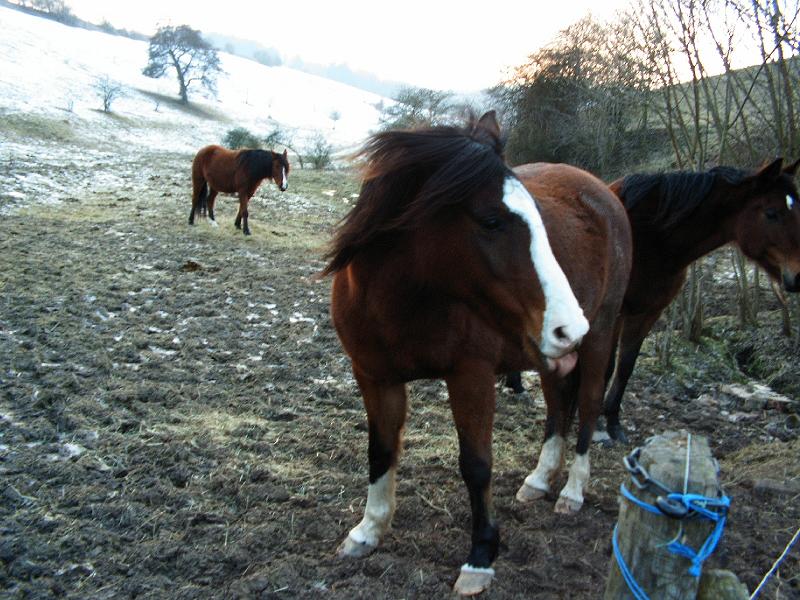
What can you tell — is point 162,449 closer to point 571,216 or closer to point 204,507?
point 204,507

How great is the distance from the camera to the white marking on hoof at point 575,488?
3.33 m

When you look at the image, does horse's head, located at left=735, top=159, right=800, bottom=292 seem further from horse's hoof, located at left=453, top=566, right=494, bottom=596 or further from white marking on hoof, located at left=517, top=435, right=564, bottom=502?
horse's hoof, located at left=453, top=566, right=494, bottom=596

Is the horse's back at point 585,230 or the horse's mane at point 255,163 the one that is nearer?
the horse's back at point 585,230

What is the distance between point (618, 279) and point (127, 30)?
307 feet

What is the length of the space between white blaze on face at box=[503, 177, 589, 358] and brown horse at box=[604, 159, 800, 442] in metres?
2.80

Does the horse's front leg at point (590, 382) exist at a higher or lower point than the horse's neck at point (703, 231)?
lower

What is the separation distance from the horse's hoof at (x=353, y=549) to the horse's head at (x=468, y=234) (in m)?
1.21

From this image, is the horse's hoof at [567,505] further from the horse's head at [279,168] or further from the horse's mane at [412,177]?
the horse's head at [279,168]

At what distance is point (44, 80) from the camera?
33594 millimetres

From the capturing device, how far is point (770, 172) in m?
4.38

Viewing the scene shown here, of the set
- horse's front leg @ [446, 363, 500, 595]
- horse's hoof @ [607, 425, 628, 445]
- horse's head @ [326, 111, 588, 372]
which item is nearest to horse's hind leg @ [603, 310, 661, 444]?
horse's hoof @ [607, 425, 628, 445]

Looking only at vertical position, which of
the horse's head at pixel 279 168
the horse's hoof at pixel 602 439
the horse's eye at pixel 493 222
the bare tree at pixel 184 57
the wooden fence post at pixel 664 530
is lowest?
the horse's hoof at pixel 602 439

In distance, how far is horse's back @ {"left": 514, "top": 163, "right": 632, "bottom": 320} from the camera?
3.23 m

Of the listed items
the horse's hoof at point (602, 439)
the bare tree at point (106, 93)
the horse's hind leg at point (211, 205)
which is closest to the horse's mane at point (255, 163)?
the horse's hind leg at point (211, 205)
